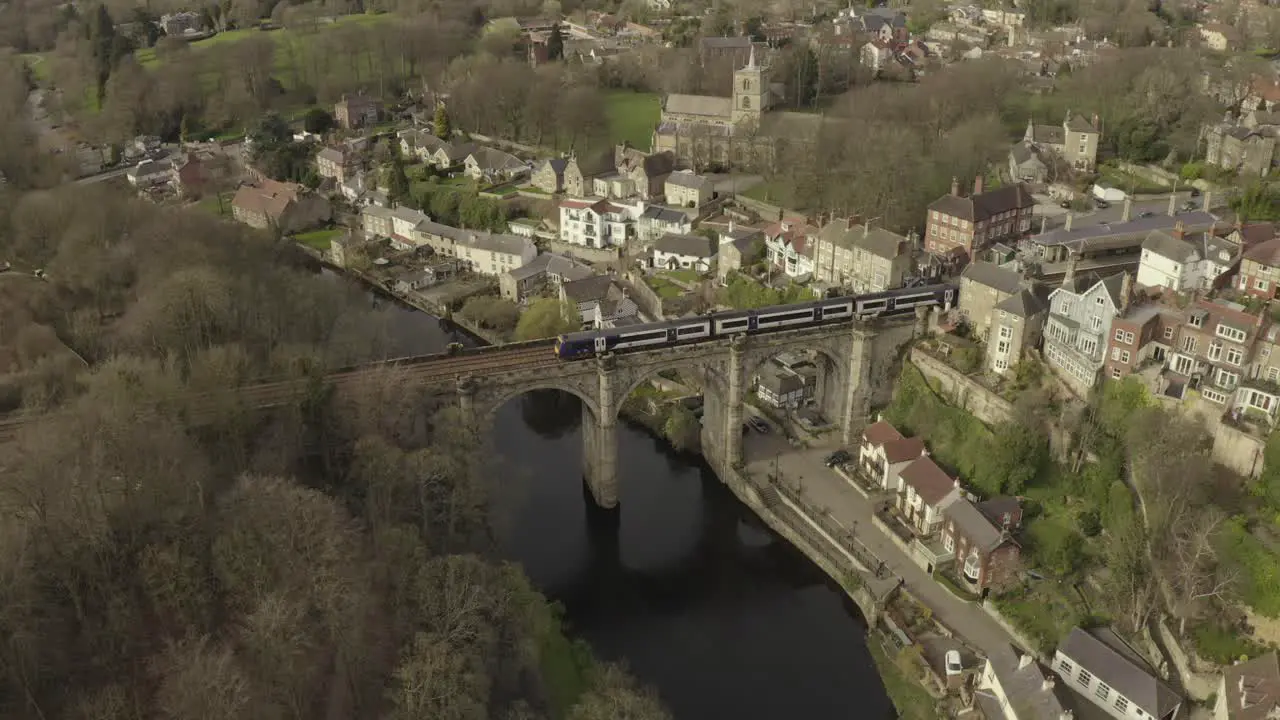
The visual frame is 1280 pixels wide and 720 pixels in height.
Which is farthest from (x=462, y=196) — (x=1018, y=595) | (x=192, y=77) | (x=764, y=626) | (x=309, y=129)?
(x=1018, y=595)

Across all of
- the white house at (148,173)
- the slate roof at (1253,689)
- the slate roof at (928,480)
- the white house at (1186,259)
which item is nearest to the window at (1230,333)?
the white house at (1186,259)

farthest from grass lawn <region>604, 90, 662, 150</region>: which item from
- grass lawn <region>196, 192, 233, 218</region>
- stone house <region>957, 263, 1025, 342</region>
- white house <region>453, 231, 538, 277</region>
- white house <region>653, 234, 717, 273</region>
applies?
stone house <region>957, 263, 1025, 342</region>

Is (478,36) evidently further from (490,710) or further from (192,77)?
(490,710)

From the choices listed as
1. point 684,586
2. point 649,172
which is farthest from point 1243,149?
point 684,586

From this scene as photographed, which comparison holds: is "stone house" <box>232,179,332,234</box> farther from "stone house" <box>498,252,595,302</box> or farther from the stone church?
the stone church

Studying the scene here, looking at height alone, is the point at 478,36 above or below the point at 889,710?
above

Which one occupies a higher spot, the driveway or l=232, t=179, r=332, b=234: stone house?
l=232, t=179, r=332, b=234: stone house

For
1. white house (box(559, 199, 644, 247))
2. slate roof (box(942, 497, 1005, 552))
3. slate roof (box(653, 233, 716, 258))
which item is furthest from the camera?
white house (box(559, 199, 644, 247))

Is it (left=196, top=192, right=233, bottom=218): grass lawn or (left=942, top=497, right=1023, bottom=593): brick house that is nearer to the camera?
(left=942, top=497, right=1023, bottom=593): brick house
